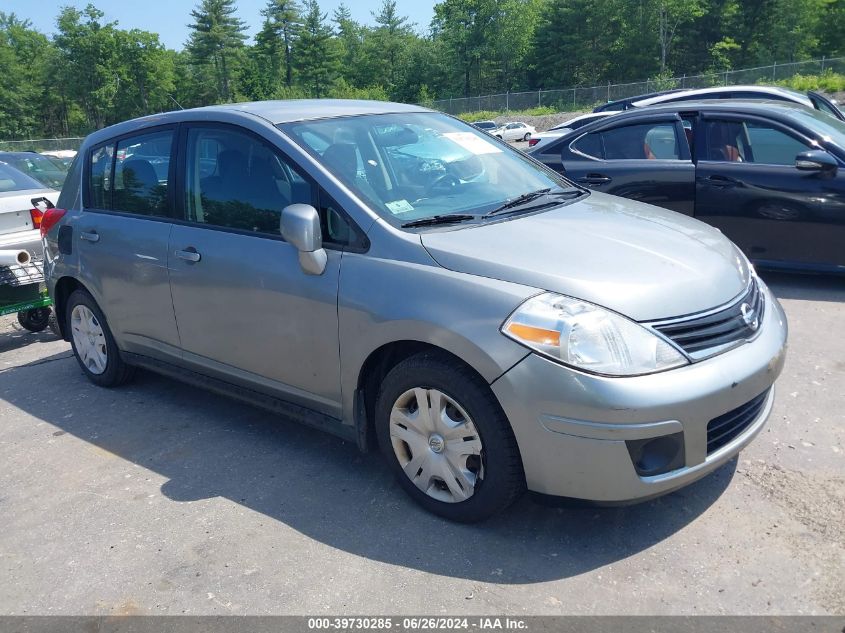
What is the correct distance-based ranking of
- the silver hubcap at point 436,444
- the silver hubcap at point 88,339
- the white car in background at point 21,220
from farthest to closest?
the white car in background at point 21,220
the silver hubcap at point 88,339
the silver hubcap at point 436,444

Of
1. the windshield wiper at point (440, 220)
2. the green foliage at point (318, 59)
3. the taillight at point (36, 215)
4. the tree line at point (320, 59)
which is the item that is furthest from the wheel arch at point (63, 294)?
the green foliage at point (318, 59)

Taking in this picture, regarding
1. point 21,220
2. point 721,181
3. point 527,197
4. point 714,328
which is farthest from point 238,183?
point 721,181

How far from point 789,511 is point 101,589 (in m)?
2.93

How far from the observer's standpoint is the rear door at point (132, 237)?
4.50 metres

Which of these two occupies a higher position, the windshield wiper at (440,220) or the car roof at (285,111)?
the car roof at (285,111)

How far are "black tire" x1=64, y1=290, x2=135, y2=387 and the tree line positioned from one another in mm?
64999

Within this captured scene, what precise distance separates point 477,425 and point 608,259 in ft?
2.94

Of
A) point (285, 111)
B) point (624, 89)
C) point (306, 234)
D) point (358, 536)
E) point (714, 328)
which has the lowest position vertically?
point (358, 536)

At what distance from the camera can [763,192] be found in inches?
256

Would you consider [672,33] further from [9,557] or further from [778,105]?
[9,557]

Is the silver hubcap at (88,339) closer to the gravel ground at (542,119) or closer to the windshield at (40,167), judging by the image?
the windshield at (40,167)

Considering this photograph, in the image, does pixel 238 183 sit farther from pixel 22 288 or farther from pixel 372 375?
pixel 22 288

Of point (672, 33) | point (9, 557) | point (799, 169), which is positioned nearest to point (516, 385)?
point (9, 557)

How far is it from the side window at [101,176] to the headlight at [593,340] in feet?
11.0
